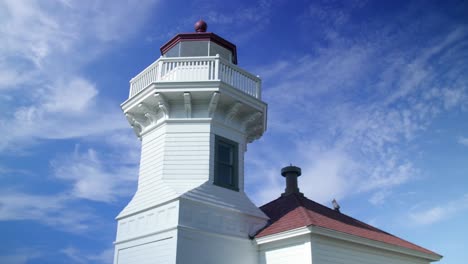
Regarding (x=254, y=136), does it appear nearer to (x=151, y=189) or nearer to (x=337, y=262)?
(x=151, y=189)

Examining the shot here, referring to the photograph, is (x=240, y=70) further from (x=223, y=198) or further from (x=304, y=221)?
(x=304, y=221)

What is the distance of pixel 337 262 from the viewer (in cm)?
1086

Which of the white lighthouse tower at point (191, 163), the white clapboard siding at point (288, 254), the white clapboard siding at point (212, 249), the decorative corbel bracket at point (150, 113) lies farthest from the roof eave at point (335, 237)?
the decorative corbel bracket at point (150, 113)

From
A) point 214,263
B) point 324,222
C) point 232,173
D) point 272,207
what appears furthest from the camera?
point 272,207

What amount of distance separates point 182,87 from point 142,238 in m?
4.32

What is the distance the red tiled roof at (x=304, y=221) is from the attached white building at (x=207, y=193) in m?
0.06

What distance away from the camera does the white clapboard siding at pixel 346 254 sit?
10.6m

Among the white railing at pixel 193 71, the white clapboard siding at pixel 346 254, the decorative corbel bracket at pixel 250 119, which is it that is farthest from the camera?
the decorative corbel bracket at pixel 250 119

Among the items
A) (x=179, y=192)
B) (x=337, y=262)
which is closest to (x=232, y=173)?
(x=179, y=192)

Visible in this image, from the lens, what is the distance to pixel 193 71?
12.7 metres

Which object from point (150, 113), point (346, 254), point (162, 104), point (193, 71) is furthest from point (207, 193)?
point (346, 254)

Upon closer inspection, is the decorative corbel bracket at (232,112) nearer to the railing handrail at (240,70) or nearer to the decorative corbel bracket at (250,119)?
the decorative corbel bracket at (250,119)

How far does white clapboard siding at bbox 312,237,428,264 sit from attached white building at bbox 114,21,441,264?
3 centimetres

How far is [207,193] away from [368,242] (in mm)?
4568
